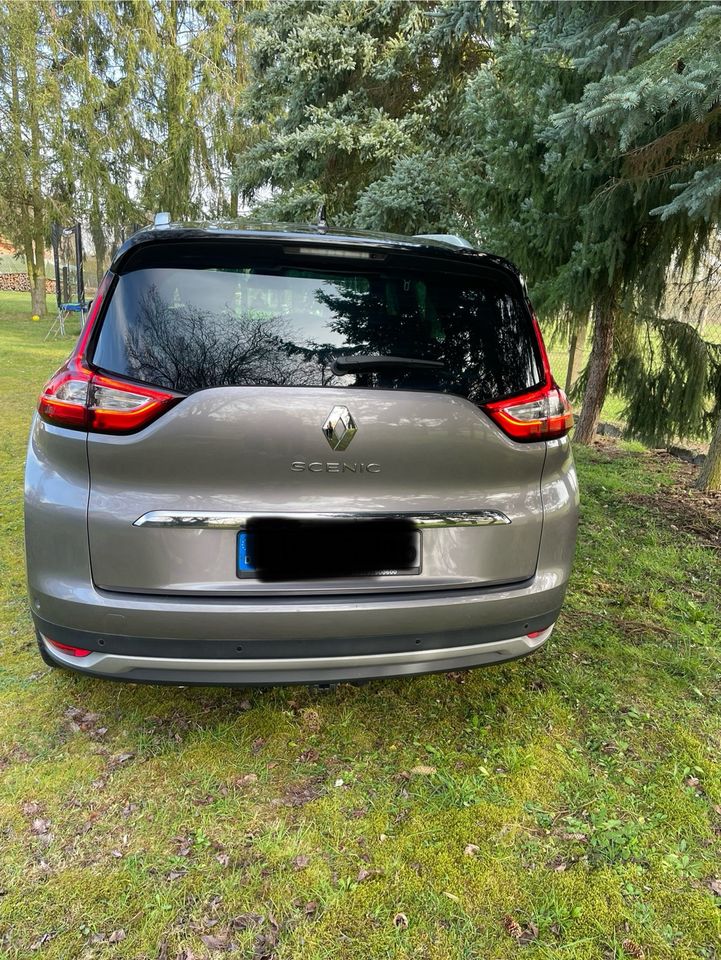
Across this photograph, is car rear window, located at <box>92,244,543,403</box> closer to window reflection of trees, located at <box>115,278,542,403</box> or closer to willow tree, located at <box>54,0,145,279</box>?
window reflection of trees, located at <box>115,278,542,403</box>

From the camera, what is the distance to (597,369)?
24.0ft

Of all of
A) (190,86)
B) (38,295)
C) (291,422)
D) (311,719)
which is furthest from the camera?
(38,295)

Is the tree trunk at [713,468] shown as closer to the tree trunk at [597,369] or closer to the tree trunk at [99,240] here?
the tree trunk at [597,369]

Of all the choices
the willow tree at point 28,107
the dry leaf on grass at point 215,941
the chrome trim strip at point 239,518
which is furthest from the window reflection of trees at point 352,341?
the willow tree at point 28,107

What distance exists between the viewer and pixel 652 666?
2959mm

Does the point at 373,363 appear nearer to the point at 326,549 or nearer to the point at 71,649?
the point at 326,549

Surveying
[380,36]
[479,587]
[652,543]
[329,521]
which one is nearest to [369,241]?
[329,521]

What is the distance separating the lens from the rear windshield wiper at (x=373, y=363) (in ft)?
6.24

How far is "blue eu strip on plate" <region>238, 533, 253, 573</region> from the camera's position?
1.85m

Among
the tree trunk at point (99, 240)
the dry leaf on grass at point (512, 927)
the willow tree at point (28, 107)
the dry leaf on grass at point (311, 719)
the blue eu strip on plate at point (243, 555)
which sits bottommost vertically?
the dry leaf on grass at point (311, 719)

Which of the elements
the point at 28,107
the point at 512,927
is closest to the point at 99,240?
the point at 28,107

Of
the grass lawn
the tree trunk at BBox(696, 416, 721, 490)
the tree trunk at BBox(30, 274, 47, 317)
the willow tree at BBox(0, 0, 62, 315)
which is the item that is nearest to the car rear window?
the grass lawn

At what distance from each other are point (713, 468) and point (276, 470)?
16.6 feet

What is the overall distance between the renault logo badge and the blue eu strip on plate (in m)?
0.37
